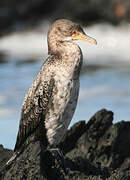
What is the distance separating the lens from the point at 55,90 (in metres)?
10.3

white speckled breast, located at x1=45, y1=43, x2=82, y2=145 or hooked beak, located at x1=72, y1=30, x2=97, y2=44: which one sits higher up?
hooked beak, located at x1=72, y1=30, x2=97, y2=44

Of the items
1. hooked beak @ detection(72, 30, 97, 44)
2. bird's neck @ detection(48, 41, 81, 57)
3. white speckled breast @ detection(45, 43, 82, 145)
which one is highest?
hooked beak @ detection(72, 30, 97, 44)

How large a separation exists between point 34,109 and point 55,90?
65cm

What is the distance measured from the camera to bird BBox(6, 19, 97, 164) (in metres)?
10.3

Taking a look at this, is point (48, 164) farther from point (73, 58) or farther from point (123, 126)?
point (123, 126)

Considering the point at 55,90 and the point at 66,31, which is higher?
the point at 66,31

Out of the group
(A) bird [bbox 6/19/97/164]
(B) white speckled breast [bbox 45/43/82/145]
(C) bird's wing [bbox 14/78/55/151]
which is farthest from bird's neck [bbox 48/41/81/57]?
(C) bird's wing [bbox 14/78/55/151]

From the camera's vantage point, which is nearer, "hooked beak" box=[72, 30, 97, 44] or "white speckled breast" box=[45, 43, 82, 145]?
"white speckled breast" box=[45, 43, 82, 145]

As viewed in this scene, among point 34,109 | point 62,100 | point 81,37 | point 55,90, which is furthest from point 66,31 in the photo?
point 34,109

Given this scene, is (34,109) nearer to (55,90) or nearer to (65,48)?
(55,90)

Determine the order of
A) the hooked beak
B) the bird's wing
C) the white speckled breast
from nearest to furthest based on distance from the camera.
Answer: the white speckled breast → the bird's wing → the hooked beak

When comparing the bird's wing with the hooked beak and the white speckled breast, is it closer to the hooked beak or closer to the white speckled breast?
the white speckled breast

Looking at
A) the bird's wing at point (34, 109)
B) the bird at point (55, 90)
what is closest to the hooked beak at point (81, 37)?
the bird at point (55, 90)

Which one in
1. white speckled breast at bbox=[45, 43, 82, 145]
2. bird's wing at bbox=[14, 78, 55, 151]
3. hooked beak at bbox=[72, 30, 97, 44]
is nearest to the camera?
white speckled breast at bbox=[45, 43, 82, 145]
